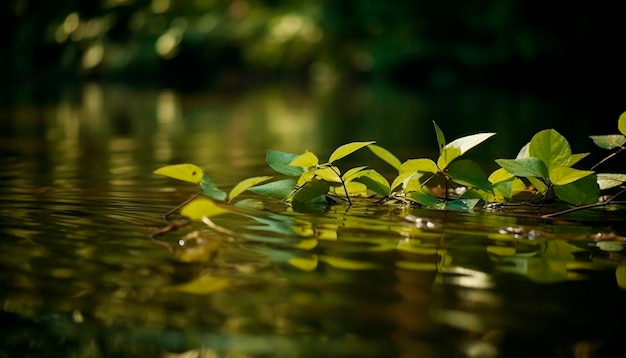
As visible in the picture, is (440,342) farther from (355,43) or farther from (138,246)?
(355,43)

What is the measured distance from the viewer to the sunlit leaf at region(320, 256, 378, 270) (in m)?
1.33

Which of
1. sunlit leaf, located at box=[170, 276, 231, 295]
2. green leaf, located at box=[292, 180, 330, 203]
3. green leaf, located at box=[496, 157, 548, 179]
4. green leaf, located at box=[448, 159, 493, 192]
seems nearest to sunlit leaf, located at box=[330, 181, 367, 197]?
green leaf, located at box=[292, 180, 330, 203]

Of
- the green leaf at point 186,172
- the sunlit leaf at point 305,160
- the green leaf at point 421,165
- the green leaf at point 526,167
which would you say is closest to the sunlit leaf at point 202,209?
the green leaf at point 186,172

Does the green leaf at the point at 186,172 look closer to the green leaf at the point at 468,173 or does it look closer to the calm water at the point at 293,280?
the calm water at the point at 293,280

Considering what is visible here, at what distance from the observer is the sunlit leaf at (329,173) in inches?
77.7

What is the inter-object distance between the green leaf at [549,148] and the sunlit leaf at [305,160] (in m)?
0.48

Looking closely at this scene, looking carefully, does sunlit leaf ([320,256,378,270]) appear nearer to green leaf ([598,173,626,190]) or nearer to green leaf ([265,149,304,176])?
green leaf ([265,149,304,176])

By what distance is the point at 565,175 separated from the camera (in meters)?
1.86

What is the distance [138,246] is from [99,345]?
1.80 feet

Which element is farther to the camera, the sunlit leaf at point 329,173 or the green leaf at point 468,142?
the sunlit leaf at point 329,173

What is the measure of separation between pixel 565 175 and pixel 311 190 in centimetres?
57

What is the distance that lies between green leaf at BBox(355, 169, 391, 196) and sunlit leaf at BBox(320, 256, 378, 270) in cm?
66

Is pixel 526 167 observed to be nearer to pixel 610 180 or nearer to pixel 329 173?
pixel 610 180

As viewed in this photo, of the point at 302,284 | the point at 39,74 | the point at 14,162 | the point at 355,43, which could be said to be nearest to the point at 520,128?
the point at 14,162
